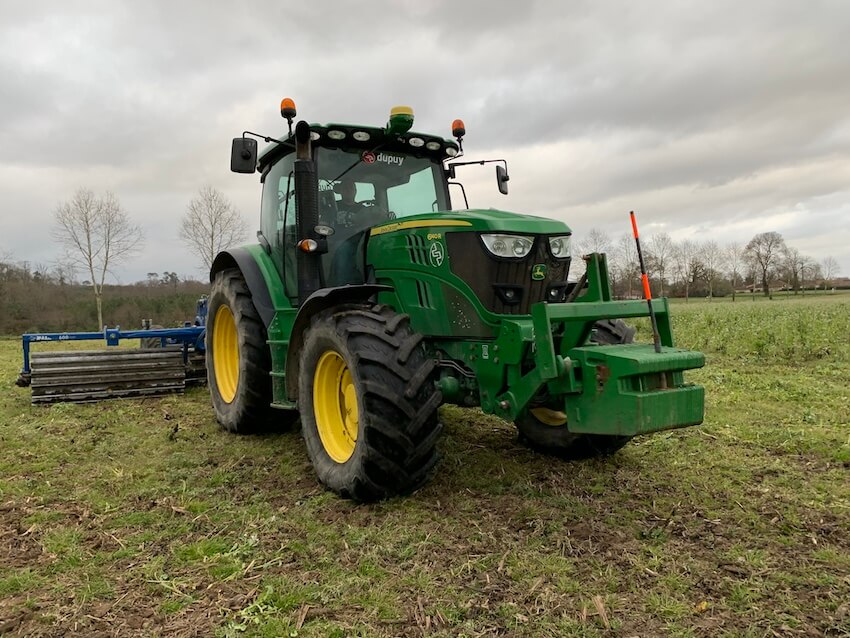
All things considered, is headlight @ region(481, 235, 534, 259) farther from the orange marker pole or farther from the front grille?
the orange marker pole

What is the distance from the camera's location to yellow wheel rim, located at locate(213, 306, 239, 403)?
648 centimetres

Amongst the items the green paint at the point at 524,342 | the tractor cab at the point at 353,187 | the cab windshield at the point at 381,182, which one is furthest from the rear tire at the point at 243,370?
the cab windshield at the point at 381,182

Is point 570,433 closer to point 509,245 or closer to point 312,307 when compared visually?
point 509,245

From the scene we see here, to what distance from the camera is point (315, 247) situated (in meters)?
4.65

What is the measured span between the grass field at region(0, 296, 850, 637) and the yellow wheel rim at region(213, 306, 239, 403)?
982 mm

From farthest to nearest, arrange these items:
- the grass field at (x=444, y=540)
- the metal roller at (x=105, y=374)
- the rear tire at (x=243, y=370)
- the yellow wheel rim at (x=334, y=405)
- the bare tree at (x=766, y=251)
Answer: the bare tree at (x=766, y=251) < the metal roller at (x=105, y=374) < the rear tire at (x=243, y=370) < the yellow wheel rim at (x=334, y=405) < the grass field at (x=444, y=540)

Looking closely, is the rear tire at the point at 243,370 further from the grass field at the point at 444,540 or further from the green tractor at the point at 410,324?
the grass field at the point at 444,540

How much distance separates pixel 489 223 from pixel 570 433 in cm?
176

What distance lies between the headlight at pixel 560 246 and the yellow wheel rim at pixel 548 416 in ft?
3.89

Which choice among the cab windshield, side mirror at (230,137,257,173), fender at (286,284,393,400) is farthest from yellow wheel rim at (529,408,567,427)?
side mirror at (230,137,257,173)

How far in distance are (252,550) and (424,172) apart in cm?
334

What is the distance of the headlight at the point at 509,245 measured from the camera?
3834mm

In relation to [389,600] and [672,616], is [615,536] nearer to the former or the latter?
[672,616]

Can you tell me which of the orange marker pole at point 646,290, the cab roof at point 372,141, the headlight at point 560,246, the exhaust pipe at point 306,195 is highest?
the cab roof at point 372,141
